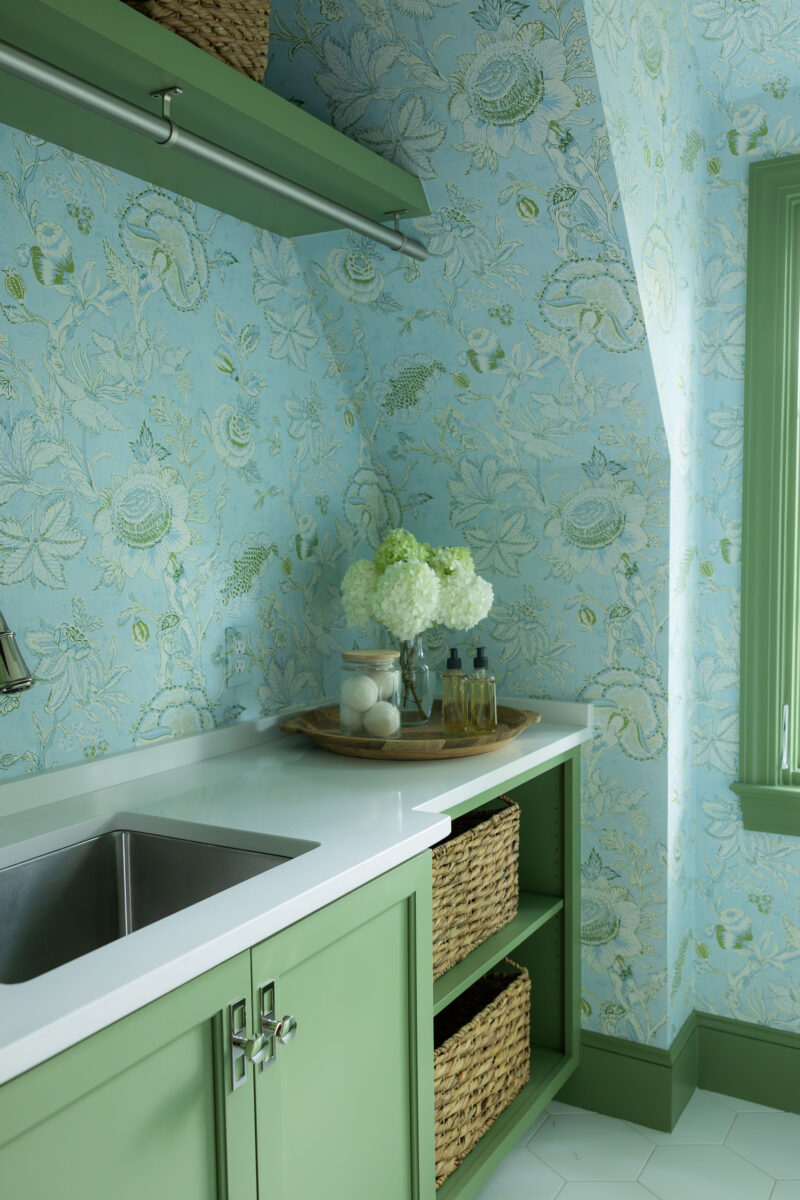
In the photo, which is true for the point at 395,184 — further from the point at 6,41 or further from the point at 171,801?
the point at 171,801

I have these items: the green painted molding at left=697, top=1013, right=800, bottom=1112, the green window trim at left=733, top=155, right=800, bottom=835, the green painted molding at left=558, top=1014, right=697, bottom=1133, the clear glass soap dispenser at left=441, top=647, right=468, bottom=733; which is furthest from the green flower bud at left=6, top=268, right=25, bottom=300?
the green painted molding at left=697, top=1013, right=800, bottom=1112

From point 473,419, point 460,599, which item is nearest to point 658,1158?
point 460,599

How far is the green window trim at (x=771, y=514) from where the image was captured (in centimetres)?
236

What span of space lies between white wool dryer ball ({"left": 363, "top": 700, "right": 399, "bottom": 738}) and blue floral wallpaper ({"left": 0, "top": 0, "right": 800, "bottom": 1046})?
1.02ft

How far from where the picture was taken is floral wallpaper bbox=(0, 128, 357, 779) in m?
1.66

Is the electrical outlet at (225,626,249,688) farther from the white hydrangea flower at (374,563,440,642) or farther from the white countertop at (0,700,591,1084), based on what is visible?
the white hydrangea flower at (374,563,440,642)

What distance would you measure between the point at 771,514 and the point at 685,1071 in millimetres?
1360

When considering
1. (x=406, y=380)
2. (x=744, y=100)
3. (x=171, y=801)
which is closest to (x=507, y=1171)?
(x=171, y=801)

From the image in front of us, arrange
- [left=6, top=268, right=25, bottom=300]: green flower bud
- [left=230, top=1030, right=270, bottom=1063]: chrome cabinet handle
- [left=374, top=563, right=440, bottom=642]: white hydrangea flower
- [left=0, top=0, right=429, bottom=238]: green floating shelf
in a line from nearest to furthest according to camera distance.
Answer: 1. [left=230, top=1030, right=270, bottom=1063]: chrome cabinet handle
2. [left=0, top=0, right=429, bottom=238]: green floating shelf
3. [left=6, top=268, right=25, bottom=300]: green flower bud
4. [left=374, top=563, right=440, bottom=642]: white hydrangea flower

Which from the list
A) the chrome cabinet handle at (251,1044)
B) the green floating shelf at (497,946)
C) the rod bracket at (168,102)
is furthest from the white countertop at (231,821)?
the rod bracket at (168,102)

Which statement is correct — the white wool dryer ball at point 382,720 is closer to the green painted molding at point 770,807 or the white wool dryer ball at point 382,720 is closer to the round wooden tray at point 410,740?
the round wooden tray at point 410,740

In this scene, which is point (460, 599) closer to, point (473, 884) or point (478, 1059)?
point (473, 884)

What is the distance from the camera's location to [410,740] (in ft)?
6.51

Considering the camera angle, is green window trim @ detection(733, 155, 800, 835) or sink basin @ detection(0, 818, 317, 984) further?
green window trim @ detection(733, 155, 800, 835)
